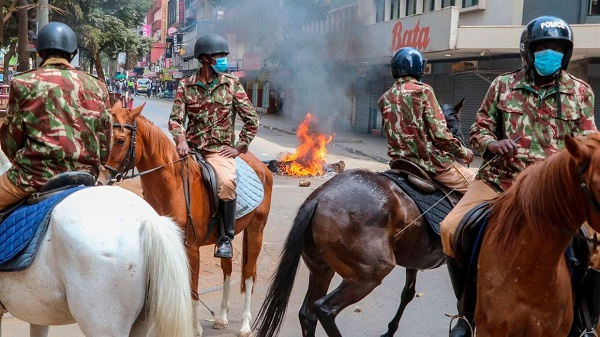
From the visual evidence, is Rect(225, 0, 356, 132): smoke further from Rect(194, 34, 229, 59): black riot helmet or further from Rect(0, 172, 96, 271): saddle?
Rect(0, 172, 96, 271): saddle

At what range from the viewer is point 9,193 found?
3.74m

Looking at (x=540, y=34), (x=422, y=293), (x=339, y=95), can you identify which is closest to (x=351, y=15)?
(x=339, y=95)

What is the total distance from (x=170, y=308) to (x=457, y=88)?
2273 centimetres

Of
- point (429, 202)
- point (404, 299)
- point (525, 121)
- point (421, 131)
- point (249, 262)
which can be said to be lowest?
point (404, 299)

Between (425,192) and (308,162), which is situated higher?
(425,192)

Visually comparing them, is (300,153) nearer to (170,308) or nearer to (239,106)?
(239,106)

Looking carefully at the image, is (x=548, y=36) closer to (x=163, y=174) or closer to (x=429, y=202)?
(x=429, y=202)

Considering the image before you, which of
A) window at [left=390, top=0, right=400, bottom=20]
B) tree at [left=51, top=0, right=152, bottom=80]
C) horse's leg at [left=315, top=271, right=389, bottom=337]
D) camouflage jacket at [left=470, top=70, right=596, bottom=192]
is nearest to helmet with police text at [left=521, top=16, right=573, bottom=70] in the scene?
camouflage jacket at [left=470, top=70, right=596, bottom=192]

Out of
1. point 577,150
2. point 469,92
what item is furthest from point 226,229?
point 469,92

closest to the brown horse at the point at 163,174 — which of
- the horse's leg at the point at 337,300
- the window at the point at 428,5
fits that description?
the horse's leg at the point at 337,300

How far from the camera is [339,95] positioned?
92.2 ft

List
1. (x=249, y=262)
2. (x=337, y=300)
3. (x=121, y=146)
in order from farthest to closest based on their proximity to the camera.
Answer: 1. (x=249, y=262)
2. (x=121, y=146)
3. (x=337, y=300)

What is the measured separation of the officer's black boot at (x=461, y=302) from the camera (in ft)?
13.6

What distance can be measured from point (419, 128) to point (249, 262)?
218 cm
